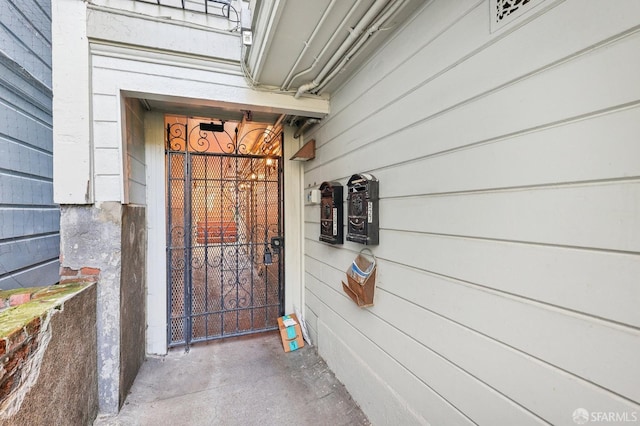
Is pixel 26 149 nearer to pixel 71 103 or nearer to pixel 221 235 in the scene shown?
pixel 71 103

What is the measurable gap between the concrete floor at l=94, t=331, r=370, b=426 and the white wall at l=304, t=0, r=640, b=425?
0.53 metres

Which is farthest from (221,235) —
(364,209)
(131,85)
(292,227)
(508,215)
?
(508,215)

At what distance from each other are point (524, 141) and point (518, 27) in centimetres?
41

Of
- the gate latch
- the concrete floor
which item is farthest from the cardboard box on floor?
the gate latch

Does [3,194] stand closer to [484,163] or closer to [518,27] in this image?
[484,163]

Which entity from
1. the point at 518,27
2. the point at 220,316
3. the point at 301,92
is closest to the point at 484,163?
the point at 518,27

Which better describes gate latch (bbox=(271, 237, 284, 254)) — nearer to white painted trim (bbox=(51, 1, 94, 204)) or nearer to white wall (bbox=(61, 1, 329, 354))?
white wall (bbox=(61, 1, 329, 354))

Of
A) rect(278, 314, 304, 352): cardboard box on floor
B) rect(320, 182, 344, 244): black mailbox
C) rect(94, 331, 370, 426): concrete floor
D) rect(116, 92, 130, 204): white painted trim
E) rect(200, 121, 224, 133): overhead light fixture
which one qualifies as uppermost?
rect(200, 121, 224, 133): overhead light fixture

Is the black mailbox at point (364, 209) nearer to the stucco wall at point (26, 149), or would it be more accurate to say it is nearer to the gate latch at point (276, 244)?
the gate latch at point (276, 244)

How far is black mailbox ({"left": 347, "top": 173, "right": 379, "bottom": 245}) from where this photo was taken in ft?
5.63

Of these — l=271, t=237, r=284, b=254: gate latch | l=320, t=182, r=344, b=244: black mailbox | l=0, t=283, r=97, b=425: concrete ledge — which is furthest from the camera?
l=271, t=237, r=284, b=254: gate latch

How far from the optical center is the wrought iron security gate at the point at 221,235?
9.37 feet

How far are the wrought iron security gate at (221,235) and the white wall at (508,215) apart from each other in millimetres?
1800

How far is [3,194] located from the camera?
1715 millimetres
